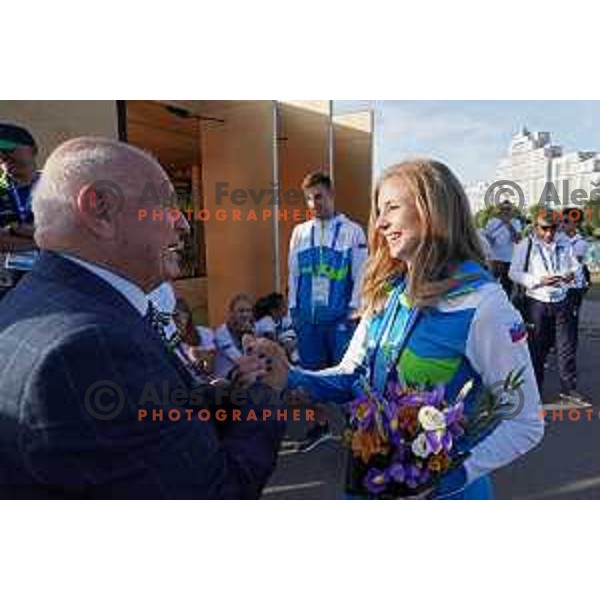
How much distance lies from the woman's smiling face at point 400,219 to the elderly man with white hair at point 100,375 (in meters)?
0.66

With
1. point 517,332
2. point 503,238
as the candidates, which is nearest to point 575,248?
point 503,238

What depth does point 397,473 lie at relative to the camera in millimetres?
1539

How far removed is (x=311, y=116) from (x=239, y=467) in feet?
20.9

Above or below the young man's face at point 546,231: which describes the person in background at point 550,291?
below

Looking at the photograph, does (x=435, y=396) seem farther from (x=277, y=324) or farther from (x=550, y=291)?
(x=550, y=291)

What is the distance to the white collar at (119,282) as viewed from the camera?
122cm

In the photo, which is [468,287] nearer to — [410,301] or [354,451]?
[410,301]

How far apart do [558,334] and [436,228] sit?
14.5ft

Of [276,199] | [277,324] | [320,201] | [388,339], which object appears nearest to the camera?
[388,339]

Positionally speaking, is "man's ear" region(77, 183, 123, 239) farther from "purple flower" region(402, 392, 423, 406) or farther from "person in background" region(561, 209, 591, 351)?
"person in background" region(561, 209, 591, 351)

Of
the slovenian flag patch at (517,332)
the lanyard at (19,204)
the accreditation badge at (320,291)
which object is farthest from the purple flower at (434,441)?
the accreditation badge at (320,291)

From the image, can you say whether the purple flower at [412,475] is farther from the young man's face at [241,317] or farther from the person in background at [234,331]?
the young man's face at [241,317]

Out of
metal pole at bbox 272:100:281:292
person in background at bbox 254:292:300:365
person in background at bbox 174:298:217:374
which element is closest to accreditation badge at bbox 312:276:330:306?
person in background at bbox 254:292:300:365

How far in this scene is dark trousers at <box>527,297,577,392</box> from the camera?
18.1ft
